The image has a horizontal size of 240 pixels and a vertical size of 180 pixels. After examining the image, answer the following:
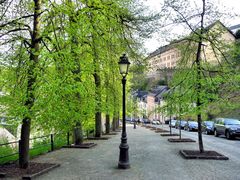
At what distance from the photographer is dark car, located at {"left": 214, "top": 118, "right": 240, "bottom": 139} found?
2530cm

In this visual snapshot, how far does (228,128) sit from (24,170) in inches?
803

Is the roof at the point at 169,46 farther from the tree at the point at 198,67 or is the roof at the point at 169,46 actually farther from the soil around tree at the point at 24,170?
the soil around tree at the point at 24,170

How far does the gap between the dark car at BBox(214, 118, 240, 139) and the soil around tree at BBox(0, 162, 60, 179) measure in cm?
1866

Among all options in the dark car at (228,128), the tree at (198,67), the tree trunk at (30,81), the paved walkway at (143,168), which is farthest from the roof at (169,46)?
the dark car at (228,128)

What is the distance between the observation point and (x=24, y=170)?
9875 millimetres

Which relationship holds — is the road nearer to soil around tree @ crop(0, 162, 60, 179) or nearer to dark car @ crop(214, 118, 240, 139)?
dark car @ crop(214, 118, 240, 139)

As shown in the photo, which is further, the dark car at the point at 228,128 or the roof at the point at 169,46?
the dark car at the point at 228,128

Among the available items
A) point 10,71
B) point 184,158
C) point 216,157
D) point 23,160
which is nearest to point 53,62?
point 10,71

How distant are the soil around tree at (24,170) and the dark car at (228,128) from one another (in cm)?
1866

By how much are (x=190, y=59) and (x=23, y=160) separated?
951 centimetres

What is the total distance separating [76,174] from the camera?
964 cm

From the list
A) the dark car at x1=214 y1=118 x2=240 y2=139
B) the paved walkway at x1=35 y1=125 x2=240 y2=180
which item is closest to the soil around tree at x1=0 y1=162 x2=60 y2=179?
the paved walkway at x1=35 y1=125 x2=240 y2=180

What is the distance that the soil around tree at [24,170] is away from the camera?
29.8 feet

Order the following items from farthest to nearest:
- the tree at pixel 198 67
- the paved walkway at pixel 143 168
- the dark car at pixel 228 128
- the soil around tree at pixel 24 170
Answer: the dark car at pixel 228 128 → the tree at pixel 198 67 → the paved walkway at pixel 143 168 → the soil around tree at pixel 24 170
